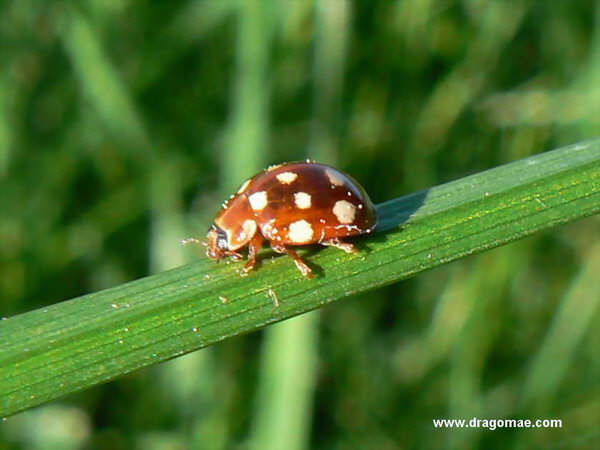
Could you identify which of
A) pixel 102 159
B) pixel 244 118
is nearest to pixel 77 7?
pixel 102 159

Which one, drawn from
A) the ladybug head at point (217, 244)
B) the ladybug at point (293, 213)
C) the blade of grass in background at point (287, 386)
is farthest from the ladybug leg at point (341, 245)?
the blade of grass in background at point (287, 386)

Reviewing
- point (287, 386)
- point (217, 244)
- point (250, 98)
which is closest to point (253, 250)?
point (217, 244)

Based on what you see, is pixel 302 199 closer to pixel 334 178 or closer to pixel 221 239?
pixel 334 178

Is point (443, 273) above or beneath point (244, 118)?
beneath

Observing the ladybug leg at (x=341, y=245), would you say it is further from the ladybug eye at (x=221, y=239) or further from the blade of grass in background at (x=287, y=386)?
the blade of grass in background at (x=287, y=386)

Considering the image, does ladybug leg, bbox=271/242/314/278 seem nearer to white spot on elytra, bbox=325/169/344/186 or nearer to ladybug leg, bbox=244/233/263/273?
ladybug leg, bbox=244/233/263/273

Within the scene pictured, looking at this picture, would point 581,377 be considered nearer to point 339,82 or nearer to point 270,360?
point 270,360

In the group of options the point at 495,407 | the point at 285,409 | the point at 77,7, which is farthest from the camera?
the point at 77,7
